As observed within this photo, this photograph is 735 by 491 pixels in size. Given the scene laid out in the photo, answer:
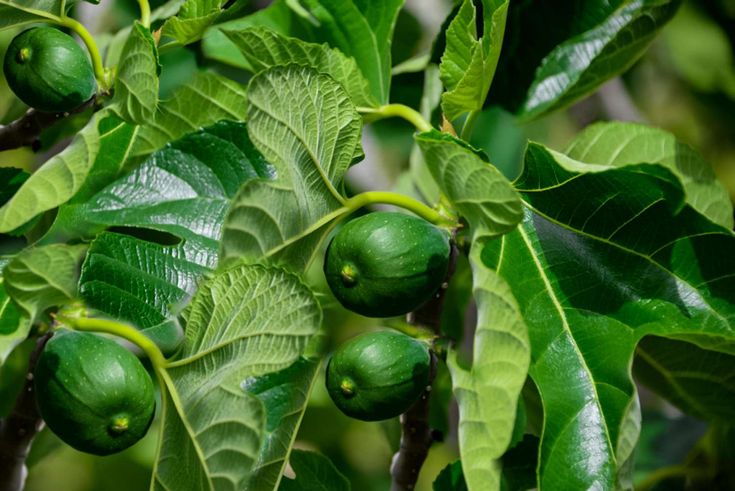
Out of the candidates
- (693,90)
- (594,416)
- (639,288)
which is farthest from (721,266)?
(693,90)

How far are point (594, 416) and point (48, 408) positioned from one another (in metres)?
0.54

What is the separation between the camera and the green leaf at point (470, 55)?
0.96 metres

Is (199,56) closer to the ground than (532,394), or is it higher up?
higher up

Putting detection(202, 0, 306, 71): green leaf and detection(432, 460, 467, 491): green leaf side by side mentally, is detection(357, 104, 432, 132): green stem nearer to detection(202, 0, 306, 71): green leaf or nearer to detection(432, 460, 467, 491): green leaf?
detection(202, 0, 306, 71): green leaf

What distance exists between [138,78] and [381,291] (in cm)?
32

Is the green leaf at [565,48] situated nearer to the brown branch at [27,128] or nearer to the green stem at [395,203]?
the green stem at [395,203]

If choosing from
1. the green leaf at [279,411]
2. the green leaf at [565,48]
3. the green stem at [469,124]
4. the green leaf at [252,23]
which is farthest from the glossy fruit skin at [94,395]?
the green leaf at [565,48]

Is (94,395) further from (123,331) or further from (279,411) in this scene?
(279,411)

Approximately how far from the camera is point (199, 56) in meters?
1.48

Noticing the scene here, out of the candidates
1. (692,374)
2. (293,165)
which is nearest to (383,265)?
(293,165)

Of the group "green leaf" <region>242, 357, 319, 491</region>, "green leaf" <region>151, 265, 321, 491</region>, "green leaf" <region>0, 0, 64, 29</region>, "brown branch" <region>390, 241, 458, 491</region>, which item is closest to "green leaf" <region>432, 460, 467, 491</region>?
"brown branch" <region>390, 241, 458, 491</region>

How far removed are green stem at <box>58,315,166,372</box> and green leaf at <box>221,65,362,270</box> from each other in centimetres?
13

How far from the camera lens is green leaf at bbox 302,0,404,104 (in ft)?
4.21

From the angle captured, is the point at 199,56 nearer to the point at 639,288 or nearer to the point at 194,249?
the point at 194,249
